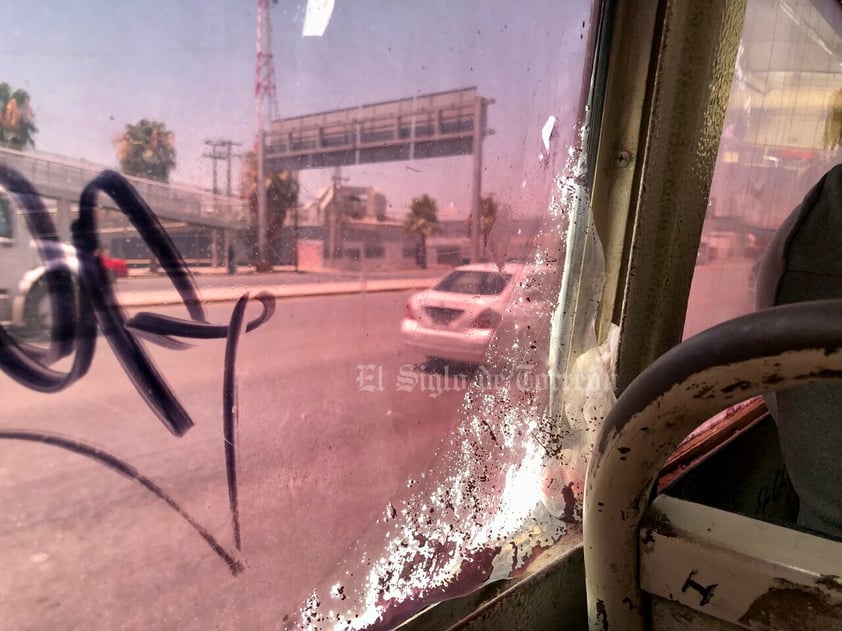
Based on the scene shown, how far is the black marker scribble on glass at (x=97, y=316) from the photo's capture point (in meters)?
0.75

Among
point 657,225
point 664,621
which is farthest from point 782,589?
point 657,225

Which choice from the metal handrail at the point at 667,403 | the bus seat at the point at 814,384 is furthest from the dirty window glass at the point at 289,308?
the metal handrail at the point at 667,403

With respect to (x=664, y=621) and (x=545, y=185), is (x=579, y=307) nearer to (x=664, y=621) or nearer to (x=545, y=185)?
(x=545, y=185)

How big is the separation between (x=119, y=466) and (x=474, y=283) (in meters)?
0.88

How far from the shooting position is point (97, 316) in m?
0.81

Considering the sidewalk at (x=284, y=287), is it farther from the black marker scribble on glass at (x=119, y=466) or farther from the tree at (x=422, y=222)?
the black marker scribble on glass at (x=119, y=466)

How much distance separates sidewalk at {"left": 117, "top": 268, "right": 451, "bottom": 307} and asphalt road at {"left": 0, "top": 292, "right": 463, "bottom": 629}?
0.02 metres

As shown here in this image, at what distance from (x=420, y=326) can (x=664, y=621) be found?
0.73 meters

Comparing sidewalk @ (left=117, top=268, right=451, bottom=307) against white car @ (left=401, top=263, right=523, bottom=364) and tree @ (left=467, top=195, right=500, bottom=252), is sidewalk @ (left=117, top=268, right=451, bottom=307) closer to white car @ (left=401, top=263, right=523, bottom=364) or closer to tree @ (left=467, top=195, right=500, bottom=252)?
white car @ (left=401, top=263, right=523, bottom=364)

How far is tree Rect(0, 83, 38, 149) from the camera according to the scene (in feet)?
2.33

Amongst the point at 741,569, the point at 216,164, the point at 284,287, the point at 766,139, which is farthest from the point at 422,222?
the point at 766,139

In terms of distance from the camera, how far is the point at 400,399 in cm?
133

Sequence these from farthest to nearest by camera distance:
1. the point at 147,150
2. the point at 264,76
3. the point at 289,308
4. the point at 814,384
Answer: the point at 814,384 → the point at 289,308 → the point at 264,76 → the point at 147,150

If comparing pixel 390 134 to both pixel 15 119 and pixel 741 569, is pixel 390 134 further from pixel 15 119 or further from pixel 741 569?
pixel 741 569
